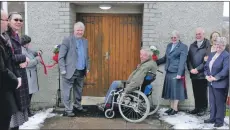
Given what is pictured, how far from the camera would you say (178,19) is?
5465 mm

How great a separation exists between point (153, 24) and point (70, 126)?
7.44 ft

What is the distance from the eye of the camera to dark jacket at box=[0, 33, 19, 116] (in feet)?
9.30

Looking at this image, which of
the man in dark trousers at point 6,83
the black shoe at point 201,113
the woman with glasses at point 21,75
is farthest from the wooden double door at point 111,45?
the man in dark trousers at point 6,83

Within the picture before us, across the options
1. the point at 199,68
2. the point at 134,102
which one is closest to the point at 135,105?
the point at 134,102

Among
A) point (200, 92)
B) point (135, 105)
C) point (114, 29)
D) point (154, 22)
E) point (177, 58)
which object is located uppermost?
point (154, 22)

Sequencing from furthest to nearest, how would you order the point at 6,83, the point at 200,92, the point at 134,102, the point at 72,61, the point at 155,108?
1. the point at 155,108
2. the point at 200,92
3. the point at 72,61
4. the point at 134,102
5. the point at 6,83

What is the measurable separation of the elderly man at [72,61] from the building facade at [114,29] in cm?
61

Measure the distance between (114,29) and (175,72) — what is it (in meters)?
1.59

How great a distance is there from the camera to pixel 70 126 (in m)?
4.61

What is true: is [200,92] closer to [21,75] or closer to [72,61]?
[72,61]

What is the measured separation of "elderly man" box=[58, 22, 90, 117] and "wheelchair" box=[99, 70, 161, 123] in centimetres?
62

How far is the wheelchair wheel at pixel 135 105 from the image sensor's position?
4.79 metres

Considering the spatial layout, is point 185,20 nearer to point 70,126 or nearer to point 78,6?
point 78,6

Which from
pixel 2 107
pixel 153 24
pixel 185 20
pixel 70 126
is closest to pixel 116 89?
pixel 70 126
